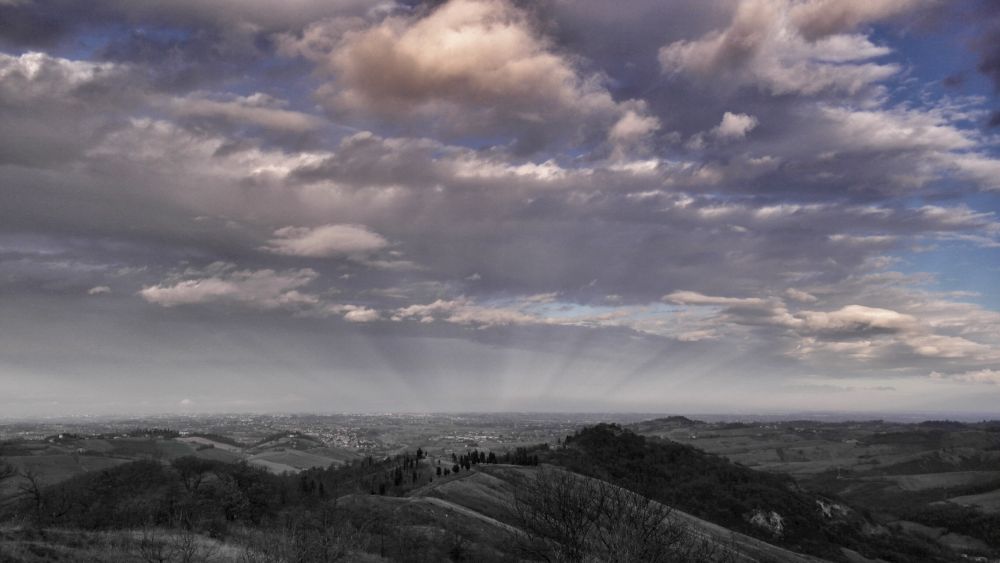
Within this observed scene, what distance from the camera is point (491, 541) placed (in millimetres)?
98812

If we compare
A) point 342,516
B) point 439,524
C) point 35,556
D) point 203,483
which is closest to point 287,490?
point 203,483

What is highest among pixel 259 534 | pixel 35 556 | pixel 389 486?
pixel 35 556

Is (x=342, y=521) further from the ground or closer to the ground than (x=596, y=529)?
closer to the ground

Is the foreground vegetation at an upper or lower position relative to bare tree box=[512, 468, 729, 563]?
lower

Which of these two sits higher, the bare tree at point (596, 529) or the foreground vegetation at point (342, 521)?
the bare tree at point (596, 529)

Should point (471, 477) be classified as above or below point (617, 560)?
below

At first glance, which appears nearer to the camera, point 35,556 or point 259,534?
point 35,556

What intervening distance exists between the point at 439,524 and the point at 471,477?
46.3 m

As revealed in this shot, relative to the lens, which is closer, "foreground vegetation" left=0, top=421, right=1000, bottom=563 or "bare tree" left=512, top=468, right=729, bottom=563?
"bare tree" left=512, top=468, right=729, bottom=563

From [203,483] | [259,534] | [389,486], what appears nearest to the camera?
[259,534]

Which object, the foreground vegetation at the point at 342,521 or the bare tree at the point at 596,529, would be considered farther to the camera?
the foreground vegetation at the point at 342,521

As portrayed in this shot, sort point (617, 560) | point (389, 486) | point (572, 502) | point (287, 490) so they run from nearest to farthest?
point (617, 560) → point (572, 502) → point (287, 490) → point (389, 486)

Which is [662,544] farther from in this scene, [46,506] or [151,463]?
[151,463]

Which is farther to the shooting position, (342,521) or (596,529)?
(342,521)
